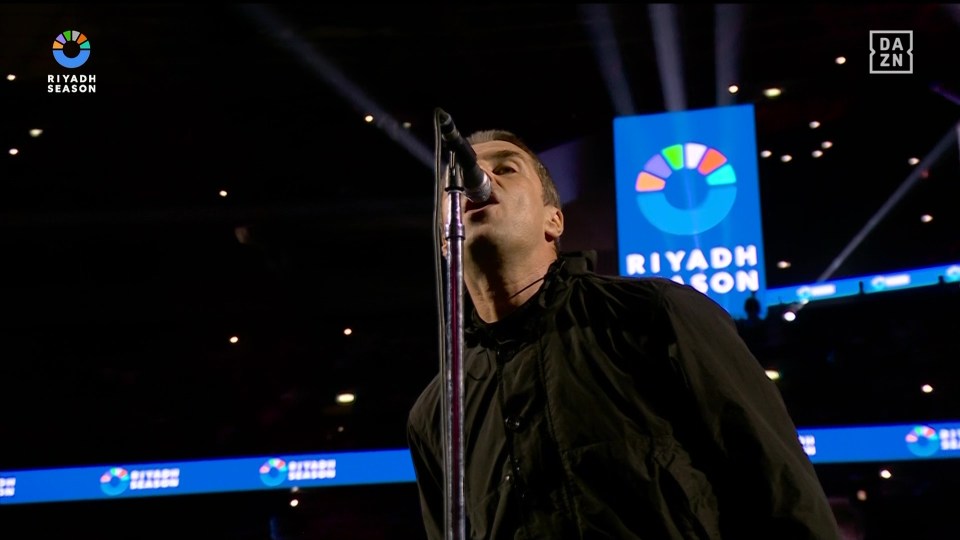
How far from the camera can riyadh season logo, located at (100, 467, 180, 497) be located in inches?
169

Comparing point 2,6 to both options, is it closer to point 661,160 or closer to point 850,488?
point 661,160

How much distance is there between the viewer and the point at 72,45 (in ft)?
14.4

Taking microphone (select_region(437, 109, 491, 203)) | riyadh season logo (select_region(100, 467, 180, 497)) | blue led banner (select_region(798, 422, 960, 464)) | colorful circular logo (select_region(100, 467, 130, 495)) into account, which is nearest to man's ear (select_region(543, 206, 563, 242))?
microphone (select_region(437, 109, 491, 203))

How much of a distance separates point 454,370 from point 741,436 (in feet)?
1.26

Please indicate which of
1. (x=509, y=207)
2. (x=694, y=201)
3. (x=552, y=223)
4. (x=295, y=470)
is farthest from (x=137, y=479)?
(x=509, y=207)

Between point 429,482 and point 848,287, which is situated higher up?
point 848,287

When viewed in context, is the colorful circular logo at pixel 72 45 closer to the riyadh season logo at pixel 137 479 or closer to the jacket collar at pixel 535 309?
the riyadh season logo at pixel 137 479

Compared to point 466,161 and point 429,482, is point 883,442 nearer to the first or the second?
point 429,482

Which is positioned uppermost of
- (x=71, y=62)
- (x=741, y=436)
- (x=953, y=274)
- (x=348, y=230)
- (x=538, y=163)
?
(x=71, y=62)

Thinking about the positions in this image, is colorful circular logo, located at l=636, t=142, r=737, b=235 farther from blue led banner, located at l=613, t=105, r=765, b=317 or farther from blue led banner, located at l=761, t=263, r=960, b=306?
blue led banner, located at l=761, t=263, r=960, b=306

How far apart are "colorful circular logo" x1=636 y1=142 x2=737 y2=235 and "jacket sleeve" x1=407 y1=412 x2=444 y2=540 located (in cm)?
258

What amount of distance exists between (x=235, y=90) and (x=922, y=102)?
331cm

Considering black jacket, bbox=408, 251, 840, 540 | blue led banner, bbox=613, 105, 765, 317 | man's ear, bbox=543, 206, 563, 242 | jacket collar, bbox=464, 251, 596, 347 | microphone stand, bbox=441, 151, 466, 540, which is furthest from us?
blue led banner, bbox=613, 105, 765, 317

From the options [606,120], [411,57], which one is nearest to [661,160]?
[606,120]
